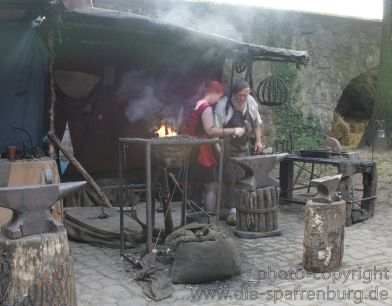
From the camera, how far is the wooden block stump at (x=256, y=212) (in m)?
6.26

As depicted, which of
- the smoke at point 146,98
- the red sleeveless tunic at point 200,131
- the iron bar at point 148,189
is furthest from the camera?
the smoke at point 146,98

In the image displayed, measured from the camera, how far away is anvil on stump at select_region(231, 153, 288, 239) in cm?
626

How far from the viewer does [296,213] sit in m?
7.88

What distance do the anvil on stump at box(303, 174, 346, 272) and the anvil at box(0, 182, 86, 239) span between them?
9.00 ft

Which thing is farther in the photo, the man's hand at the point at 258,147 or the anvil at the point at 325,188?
the man's hand at the point at 258,147

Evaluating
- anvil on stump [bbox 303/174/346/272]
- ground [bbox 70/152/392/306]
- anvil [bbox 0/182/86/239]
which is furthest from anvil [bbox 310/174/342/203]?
anvil [bbox 0/182/86/239]

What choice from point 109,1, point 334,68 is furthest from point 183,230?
point 334,68

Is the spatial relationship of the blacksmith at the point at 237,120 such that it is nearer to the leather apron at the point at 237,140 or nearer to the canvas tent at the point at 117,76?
the leather apron at the point at 237,140

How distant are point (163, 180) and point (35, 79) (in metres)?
2.94

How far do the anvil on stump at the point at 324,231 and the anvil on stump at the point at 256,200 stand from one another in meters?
1.36

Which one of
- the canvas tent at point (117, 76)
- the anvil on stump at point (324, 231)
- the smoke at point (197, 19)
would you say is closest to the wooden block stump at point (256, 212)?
the anvil on stump at point (324, 231)

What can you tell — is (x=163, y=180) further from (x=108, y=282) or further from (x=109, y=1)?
(x=109, y=1)

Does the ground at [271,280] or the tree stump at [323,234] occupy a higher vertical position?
the tree stump at [323,234]

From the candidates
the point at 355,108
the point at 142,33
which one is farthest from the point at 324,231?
the point at 355,108
